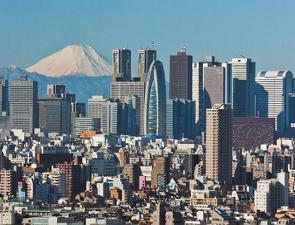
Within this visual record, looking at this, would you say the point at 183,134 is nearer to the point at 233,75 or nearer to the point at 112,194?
the point at 233,75

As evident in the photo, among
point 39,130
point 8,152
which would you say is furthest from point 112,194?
point 39,130

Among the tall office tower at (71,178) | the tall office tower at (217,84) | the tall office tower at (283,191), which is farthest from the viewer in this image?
Result: the tall office tower at (217,84)

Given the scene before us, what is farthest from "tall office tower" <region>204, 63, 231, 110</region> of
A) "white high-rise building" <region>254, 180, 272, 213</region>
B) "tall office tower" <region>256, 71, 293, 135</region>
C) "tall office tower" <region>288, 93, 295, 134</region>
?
"white high-rise building" <region>254, 180, 272, 213</region>

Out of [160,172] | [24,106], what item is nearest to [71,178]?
[160,172]

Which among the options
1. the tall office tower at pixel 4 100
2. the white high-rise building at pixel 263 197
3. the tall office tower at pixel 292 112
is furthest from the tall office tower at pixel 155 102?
the white high-rise building at pixel 263 197

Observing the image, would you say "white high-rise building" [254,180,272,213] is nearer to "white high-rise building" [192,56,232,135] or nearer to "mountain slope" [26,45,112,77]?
"white high-rise building" [192,56,232,135]

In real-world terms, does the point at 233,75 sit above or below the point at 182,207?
above

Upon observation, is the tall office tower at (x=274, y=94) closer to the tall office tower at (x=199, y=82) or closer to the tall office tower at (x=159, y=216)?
the tall office tower at (x=199, y=82)
